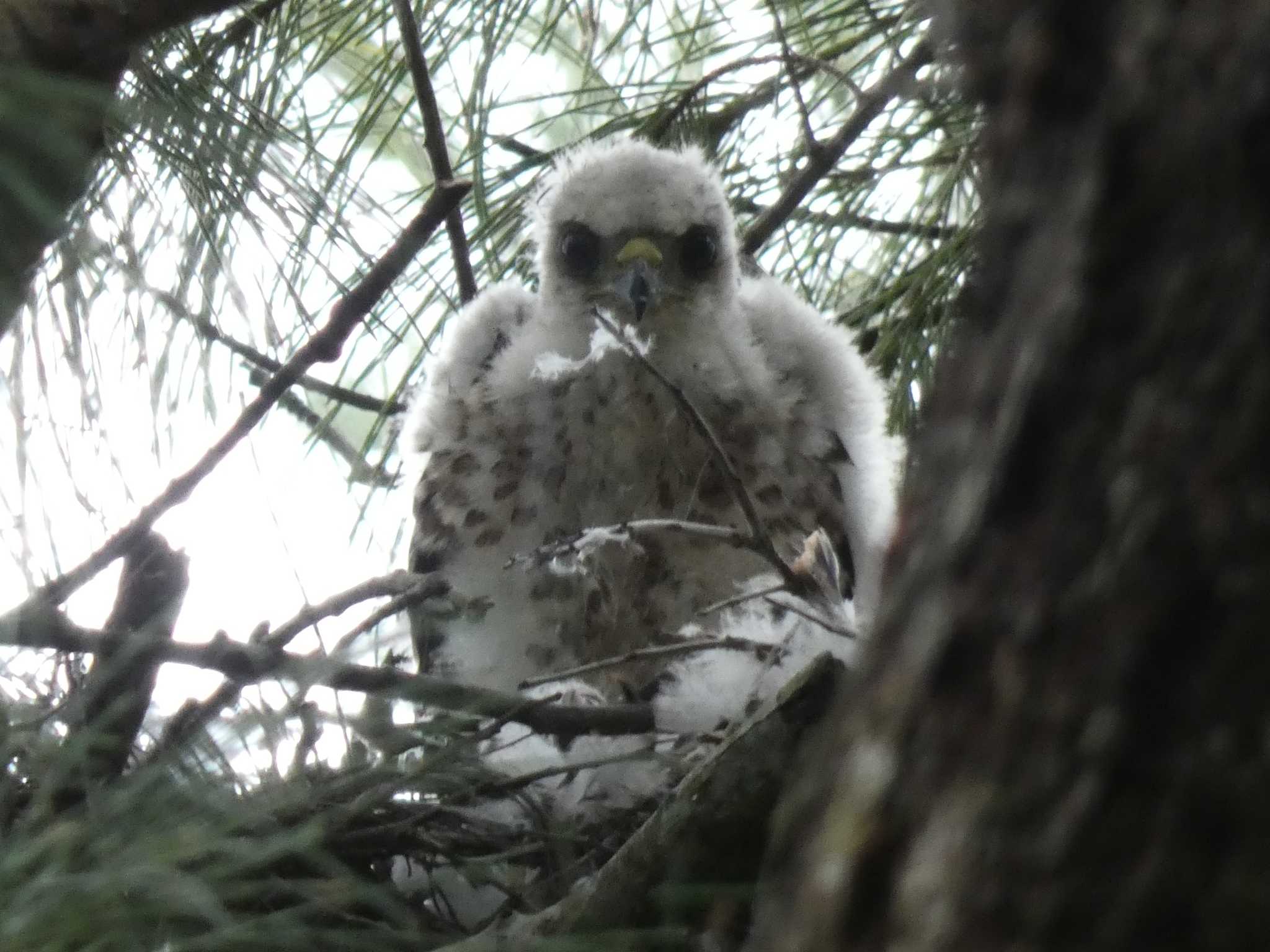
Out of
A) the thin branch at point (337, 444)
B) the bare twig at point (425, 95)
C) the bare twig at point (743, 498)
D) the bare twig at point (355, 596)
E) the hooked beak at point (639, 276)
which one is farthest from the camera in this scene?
the hooked beak at point (639, 276)

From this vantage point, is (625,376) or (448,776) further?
(625,376)

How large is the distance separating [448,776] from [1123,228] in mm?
1022

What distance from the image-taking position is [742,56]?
247 cm

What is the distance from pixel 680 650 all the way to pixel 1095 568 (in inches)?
41.0

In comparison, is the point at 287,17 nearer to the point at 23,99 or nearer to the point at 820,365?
the point at 820,365

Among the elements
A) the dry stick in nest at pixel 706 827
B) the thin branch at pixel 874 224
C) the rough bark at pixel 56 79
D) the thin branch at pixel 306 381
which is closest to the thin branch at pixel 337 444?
the thin branch at pixel 306 381

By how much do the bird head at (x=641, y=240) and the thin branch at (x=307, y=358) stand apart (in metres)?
0.91

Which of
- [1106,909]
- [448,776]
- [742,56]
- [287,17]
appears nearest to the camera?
[1106,909]

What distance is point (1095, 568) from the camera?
1.83 ft

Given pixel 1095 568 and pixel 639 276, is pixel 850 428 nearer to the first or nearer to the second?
pixel 639 276

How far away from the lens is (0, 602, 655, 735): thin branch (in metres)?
1.23

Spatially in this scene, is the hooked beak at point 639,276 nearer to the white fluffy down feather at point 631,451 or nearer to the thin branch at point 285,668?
the white fluffy down feather at point 631,451

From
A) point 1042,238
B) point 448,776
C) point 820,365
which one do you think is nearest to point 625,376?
point 820,365

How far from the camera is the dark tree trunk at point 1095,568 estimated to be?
0.53 metres
